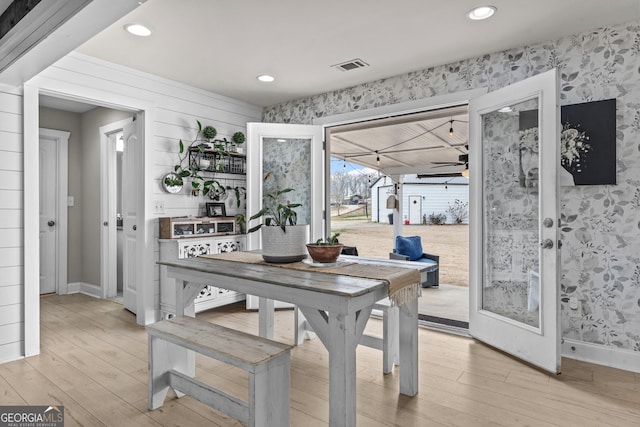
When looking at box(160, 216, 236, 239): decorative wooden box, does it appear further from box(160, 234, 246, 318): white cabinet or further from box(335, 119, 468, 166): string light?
box(335, 119, 468, 166): string light

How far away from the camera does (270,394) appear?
1.74 meters

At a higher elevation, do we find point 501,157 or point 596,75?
point 596,75

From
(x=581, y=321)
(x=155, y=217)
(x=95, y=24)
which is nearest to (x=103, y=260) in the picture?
(x=155, y=217)

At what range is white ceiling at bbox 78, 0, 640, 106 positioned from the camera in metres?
2.48

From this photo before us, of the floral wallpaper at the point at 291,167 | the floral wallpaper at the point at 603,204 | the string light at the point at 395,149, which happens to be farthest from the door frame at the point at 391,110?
Result: the string light at the point at 395,149

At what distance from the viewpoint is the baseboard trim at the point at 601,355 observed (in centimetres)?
268

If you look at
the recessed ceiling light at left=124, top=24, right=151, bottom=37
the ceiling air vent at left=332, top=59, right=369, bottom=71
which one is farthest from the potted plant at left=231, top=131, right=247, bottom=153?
the recessed ceiling light at left=124, top=24, right=151, bottom=37

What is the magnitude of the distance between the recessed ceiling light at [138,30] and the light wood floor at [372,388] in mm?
2427

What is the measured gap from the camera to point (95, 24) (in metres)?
1.98

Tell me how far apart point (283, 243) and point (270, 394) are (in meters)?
0.85

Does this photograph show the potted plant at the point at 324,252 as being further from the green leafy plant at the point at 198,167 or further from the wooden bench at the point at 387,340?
the green leafy plant at the point at 198,167

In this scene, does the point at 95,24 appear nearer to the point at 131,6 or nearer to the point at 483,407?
the point at 131,6

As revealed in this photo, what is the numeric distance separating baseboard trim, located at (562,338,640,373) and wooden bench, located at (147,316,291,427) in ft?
7.59

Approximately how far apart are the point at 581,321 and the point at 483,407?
4.19 ft
